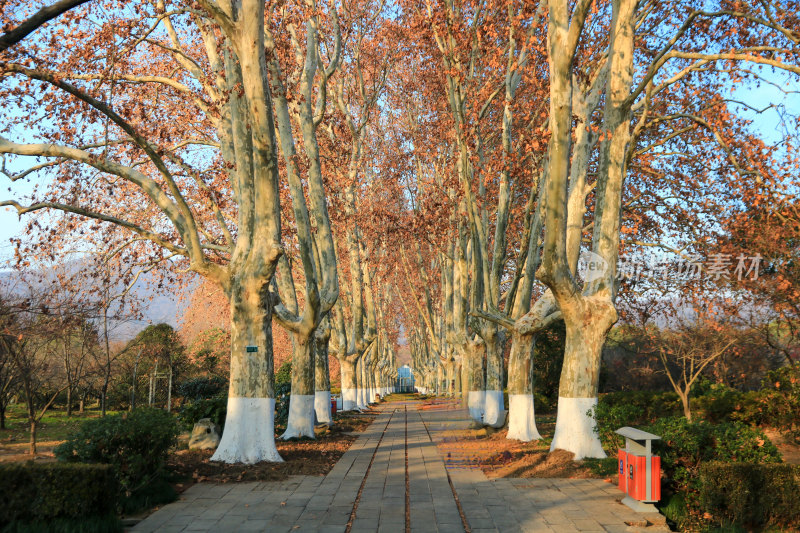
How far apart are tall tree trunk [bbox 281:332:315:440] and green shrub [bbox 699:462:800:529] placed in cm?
1154

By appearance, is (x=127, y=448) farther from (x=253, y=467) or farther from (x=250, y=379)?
(x=250, y=379)

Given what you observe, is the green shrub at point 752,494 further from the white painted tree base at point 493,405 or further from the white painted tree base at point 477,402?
the white painted tree base at point 477,402

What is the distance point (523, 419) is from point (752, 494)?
8.68m

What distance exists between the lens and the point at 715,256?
54.6 feet

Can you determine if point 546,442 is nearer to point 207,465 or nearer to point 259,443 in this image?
point 259,443

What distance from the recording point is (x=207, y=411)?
17.2 metres

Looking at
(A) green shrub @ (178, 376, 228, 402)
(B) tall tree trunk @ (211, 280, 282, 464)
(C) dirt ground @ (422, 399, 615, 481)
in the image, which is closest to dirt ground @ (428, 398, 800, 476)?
(C) dirt ground @ (422, 399, 615, 481)

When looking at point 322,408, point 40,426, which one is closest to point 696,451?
point 322,408

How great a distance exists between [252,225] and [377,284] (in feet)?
125

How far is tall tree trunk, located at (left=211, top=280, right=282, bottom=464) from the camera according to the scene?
479 inches

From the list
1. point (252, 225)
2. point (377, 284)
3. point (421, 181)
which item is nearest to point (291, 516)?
point (252, 225)

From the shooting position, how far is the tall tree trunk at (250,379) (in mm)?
12156

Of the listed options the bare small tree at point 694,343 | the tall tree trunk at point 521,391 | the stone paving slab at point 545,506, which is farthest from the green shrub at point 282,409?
the bare small tree at point 694,343

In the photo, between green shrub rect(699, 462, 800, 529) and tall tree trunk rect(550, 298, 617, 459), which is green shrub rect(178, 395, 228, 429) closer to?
tall tree trunk rect(550, 298, 617, 459)
